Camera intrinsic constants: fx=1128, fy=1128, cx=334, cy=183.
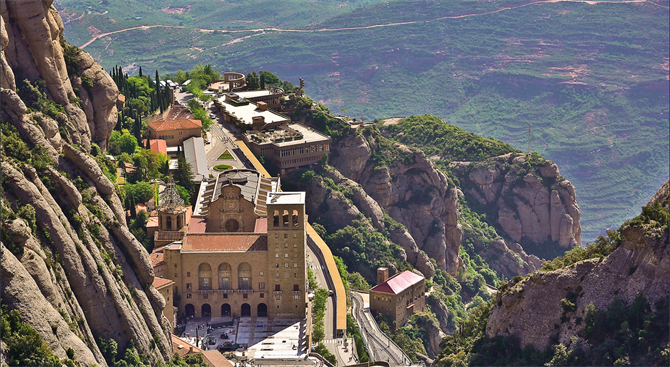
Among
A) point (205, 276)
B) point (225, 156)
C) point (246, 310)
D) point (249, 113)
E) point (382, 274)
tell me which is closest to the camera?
point (205, 276)

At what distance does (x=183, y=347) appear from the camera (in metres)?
107

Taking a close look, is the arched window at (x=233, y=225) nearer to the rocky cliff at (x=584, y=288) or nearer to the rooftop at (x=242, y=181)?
the rooftop at (x=242, y=181)

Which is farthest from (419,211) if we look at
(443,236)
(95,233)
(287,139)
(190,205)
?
(95,233)

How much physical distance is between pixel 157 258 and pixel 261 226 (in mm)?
13531

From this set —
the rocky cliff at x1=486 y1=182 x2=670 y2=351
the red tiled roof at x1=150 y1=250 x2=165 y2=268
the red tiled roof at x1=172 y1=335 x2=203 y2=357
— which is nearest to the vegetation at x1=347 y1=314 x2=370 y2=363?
the red tiled roof at x1=172 y1=335 x2=203 y2=357

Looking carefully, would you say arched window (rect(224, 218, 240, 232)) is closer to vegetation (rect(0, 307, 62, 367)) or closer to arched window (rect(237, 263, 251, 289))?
arched window (rect(237, 263, 251, 289))

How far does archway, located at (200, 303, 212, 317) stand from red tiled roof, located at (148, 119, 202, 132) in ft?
142

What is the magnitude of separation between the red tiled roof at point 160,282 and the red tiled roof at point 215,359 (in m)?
8.78

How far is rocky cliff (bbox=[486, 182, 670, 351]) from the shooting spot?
87.0 m

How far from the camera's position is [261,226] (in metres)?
125

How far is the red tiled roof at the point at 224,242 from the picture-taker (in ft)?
384

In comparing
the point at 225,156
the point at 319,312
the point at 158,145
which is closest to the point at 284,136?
the point at 225,156

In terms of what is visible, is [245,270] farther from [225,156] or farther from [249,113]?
[249,113]

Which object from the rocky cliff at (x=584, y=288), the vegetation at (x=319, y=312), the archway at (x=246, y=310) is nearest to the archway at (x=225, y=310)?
the archway at (x=246, y=310)
